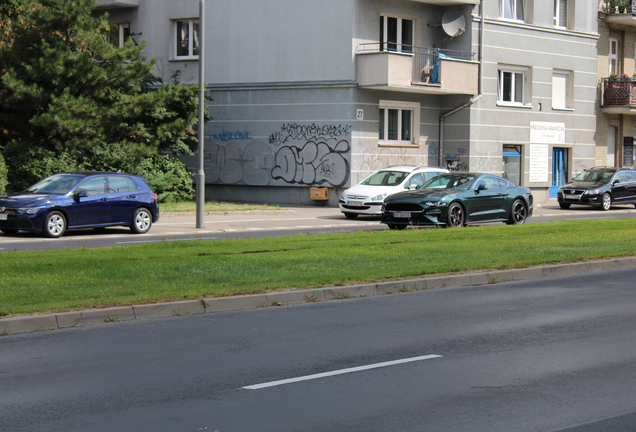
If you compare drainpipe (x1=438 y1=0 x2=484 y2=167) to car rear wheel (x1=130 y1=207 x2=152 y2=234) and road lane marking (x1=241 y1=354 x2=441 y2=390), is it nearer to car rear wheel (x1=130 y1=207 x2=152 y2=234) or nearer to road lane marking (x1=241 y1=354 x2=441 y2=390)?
car rear wheel (x1=130 y1=207 x2=152 y2=234)

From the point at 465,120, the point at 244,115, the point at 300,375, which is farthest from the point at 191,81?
the point at 300,375

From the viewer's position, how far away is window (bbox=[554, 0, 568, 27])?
39469 millimetres

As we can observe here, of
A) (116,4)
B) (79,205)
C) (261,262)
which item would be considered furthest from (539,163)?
(261,262)

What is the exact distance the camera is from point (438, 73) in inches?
1319

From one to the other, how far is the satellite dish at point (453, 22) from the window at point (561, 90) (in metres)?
7.02

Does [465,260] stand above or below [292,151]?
below

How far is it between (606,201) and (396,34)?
10.2m

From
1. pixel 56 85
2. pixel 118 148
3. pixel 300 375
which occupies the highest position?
pixel 56 85

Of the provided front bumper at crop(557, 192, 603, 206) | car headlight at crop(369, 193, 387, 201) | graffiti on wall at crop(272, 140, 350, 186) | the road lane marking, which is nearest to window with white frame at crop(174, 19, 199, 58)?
graffiti on wall at crop(272, 140, 350, 186)

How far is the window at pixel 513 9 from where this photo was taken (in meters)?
36.9

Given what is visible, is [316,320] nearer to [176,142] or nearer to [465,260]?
[465,260]

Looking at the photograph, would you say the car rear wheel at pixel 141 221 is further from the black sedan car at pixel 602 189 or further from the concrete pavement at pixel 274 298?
the black sedan car at pixel 602 189

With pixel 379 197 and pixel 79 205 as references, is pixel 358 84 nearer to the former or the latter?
pixel 379 197

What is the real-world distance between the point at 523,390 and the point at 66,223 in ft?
50.8
